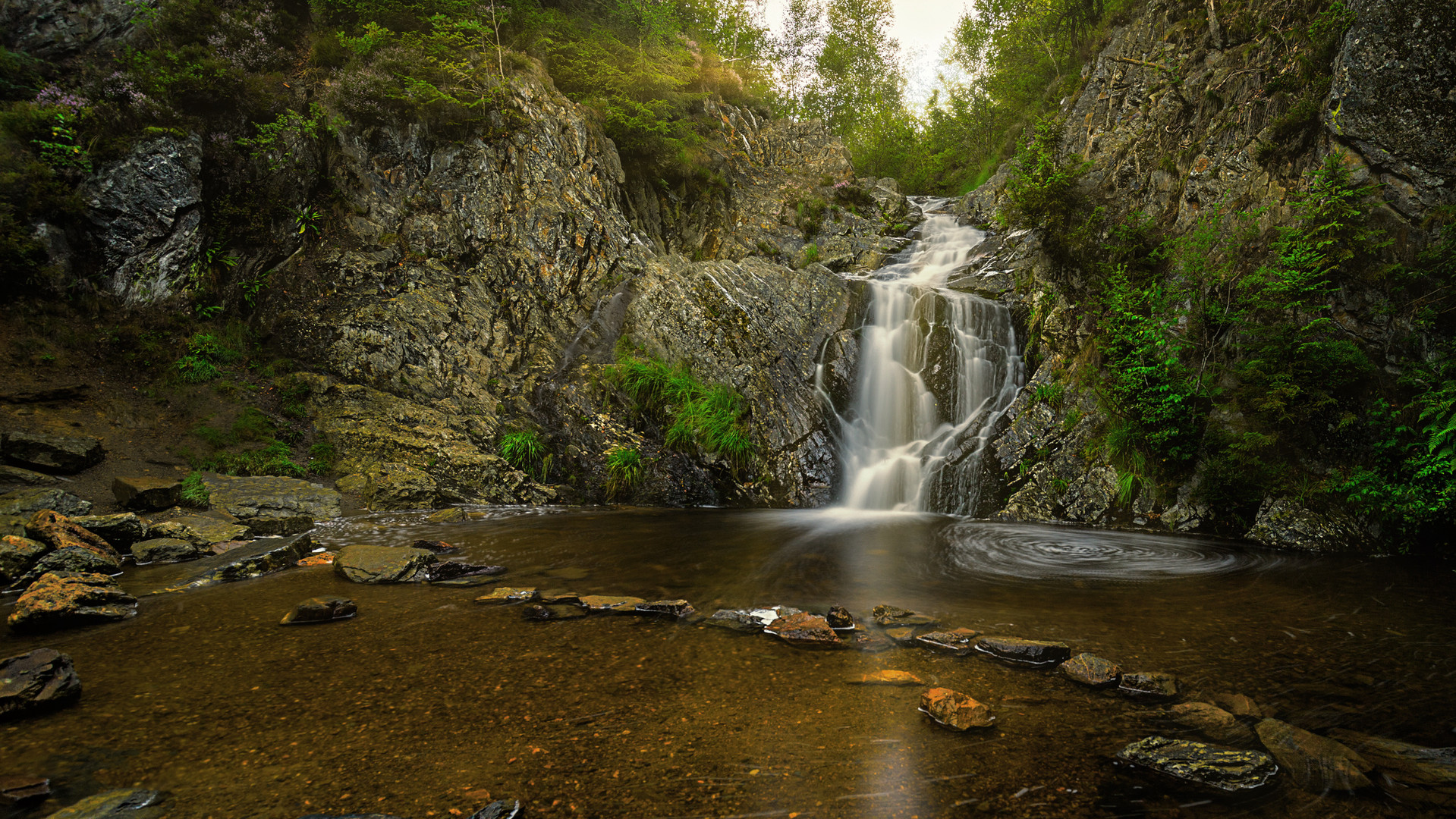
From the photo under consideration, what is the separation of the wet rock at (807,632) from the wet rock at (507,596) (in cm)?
221

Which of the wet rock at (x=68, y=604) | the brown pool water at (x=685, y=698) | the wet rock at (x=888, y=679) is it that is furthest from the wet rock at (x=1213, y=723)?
the wet rock at (x=68, y=604)

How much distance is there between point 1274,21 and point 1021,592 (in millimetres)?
12861

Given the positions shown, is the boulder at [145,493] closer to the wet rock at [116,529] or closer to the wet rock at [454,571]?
the wet rock at [116,529]

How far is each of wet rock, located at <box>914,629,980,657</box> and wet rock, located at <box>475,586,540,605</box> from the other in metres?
3.34

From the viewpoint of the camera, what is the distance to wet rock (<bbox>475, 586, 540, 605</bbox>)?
16.1 ft

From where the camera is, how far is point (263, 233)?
1167 cm

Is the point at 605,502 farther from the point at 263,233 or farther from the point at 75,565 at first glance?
the point at 263,233

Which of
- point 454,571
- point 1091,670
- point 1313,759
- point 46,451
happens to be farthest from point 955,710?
point 46,451

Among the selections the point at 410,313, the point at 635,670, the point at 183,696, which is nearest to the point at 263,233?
the point at 410,313

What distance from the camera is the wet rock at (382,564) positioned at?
214 inches

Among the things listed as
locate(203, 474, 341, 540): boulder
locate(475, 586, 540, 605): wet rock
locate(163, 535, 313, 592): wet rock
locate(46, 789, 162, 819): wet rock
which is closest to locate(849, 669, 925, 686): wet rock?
locate(475, 586, 540, 605): wet rock

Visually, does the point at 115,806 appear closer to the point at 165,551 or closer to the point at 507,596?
the point at 507,596

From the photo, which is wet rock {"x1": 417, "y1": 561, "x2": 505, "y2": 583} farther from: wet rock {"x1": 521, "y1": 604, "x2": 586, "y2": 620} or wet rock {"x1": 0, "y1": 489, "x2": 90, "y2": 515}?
wet rock {"x1": 0, "y1": 489, "x2": 90, "y2": 515}

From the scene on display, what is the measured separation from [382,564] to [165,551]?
2543 mm
